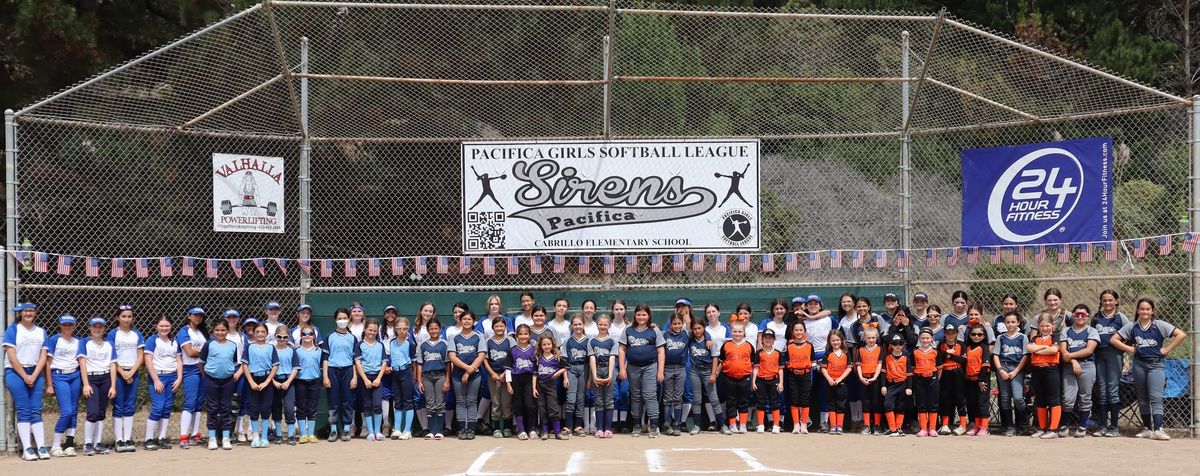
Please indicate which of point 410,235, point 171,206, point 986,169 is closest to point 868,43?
point 986,169

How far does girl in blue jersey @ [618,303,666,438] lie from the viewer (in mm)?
11578

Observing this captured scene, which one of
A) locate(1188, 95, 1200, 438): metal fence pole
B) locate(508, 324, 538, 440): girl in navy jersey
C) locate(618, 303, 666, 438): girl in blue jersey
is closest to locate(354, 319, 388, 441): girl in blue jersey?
locate(508, 324, 538, 440): girl in navy jersey

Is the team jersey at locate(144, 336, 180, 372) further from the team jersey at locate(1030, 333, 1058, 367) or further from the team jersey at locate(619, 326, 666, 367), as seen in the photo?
the team jersey at locate(1030, 333, 1058, 367)

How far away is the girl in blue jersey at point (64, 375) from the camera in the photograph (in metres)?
10.5

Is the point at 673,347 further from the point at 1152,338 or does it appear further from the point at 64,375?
the point at 64,375

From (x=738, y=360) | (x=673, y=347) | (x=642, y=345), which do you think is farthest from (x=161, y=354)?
(x=738, y=360)

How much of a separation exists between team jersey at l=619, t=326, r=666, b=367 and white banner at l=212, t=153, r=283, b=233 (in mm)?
3771

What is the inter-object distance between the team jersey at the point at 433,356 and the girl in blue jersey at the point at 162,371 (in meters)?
2.26

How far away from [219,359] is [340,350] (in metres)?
1.13

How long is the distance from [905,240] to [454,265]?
15.9ft

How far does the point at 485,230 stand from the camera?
12.3 m

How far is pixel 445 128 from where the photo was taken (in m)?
12.7

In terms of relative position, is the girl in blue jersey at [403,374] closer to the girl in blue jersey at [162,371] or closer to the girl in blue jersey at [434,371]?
the girl in blue jersey at [434,371]

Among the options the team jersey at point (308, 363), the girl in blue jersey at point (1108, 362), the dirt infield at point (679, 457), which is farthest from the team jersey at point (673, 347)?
the girl in blue jersey at point (1108, 362)
